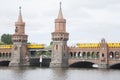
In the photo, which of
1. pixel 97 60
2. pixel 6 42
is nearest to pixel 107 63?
pixel 97 60

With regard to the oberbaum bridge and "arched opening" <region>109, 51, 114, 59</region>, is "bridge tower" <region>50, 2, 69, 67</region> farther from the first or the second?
"arched opening" <region>109, 51, 114, 59</region>

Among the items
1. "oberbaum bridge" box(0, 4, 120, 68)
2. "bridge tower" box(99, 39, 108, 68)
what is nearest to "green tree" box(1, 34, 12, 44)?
"oberbaum bridge" box(0, 4, 120, 68)

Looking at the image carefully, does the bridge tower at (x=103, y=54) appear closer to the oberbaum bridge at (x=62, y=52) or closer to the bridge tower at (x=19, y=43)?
the oberbaum bridge at (x=62, y=52)

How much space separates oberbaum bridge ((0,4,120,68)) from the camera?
118875 millimetres

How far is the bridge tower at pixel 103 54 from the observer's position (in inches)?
4611

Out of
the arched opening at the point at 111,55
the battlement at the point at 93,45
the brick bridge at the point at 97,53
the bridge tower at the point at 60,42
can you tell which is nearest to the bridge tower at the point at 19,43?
the bridge tower at the point at 60,42

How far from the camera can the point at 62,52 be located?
4894 inches

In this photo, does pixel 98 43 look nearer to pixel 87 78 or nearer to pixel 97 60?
pixel 97 60

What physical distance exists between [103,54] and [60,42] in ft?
41.1

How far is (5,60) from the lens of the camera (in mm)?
137375

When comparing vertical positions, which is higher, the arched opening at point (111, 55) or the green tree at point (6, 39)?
the green tree at point (6, 39)

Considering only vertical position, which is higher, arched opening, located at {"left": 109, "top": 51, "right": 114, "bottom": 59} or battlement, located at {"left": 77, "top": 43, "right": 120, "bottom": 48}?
battlement, located at {"left": 77, "top": 43, "right": 120, "bottom": 48}

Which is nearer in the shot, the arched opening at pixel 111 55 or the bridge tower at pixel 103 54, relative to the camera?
the bridge tower at pixel 103 54

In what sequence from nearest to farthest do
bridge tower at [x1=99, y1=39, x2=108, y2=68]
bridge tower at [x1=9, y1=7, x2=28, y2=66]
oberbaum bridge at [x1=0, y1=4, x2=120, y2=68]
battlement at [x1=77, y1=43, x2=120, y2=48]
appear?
bridge tower at [x1=99, y1=39, x2=108, y2=68] → oberbaum bridge at [x1=0, y1=4, x2=120, y2=68] → battlement at [x1=77, y1=43, x2=120, y2=48] → bridge tower at [x1=9, y1=7, x2=28, y2=66]
